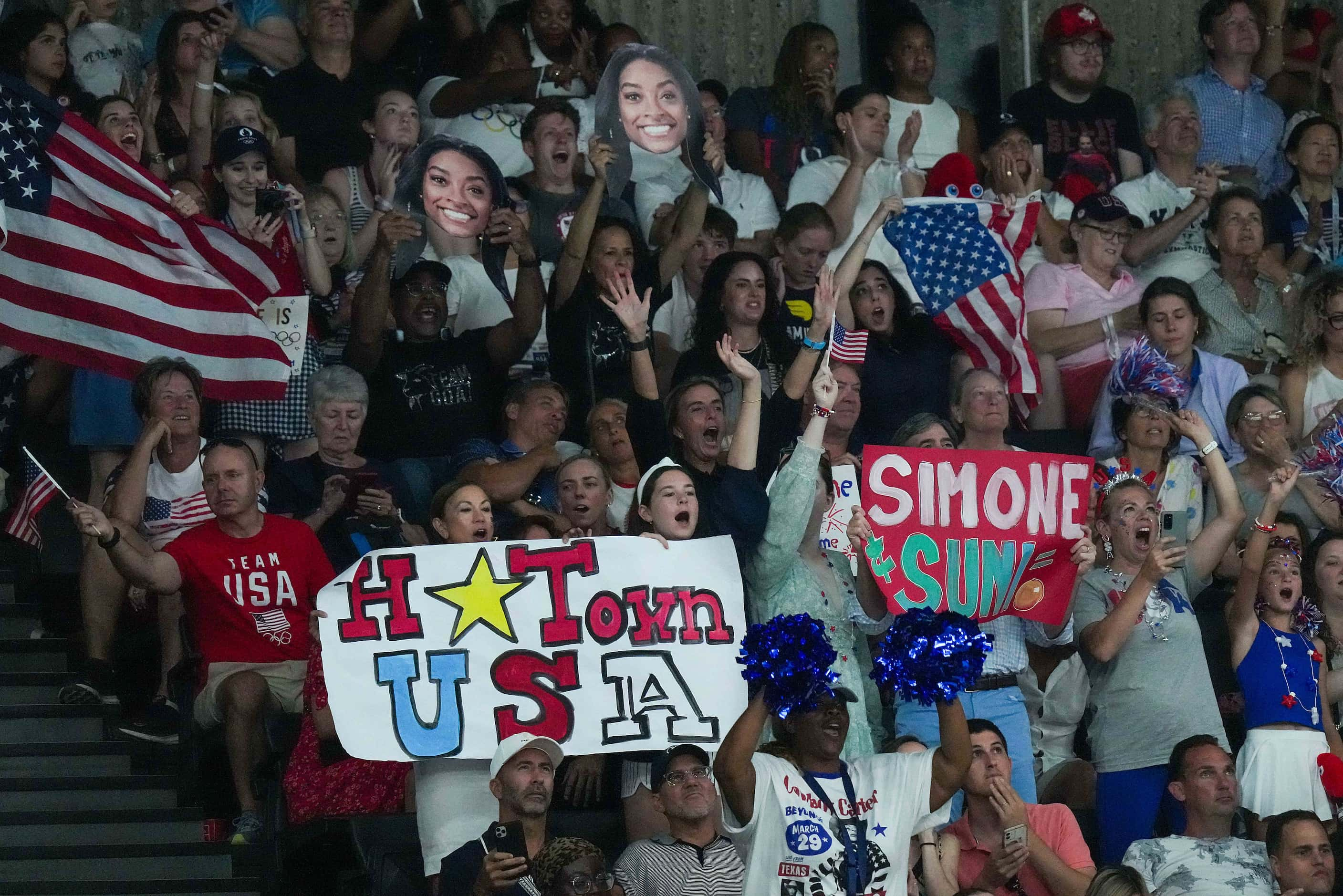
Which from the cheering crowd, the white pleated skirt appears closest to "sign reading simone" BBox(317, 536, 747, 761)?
the cheering crowd

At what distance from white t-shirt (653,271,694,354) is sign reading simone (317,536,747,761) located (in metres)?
2.18

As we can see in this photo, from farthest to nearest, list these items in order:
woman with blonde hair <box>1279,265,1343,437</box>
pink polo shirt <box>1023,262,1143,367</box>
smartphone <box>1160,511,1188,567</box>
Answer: pink polo shirt <box>1023,262,1143,367</box> < woman with blonde hair <box>1279,265,1343,437</box> < smartphone <box>1160,511,1188,567</box>

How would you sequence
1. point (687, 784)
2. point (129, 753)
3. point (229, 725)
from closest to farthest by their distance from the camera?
point (687, 784) < point (229, 725) < point (129, 753)

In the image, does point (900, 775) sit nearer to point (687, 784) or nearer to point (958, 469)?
point (687, 784)

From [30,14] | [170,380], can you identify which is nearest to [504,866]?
[170,380]

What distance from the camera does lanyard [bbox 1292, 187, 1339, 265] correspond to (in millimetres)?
11578

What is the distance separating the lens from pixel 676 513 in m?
8.55

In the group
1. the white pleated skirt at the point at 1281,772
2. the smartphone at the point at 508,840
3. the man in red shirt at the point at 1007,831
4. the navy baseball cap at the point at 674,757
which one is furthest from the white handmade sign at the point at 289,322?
the white pleated skirt at the point at 1281,772

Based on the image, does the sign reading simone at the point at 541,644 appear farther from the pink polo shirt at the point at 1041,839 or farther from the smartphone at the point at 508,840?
the pink polo shirt at the point at 1041,839

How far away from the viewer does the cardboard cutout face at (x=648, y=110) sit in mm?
10203

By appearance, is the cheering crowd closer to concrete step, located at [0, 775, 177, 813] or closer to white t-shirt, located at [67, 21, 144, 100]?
white t-shirt, located at [67, 21, 144, 100]

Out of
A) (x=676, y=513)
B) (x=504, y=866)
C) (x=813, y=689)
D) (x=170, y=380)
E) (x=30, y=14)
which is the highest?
(x=30, y=14)

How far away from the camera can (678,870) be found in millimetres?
7609

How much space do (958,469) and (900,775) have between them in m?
1.91
